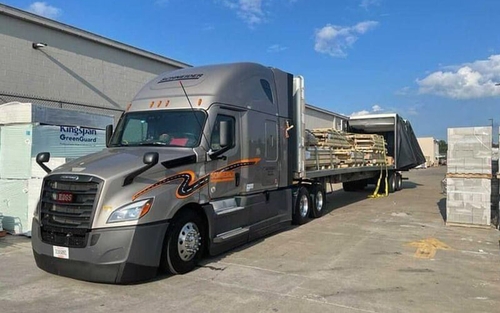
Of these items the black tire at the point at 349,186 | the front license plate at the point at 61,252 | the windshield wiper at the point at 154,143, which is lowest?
the black tire at the point at 349,186

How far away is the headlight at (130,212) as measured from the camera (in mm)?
5338

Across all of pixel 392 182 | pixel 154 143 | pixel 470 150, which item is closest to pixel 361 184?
pixel 392 182

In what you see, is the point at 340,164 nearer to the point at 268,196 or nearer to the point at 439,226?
the point at 439,226

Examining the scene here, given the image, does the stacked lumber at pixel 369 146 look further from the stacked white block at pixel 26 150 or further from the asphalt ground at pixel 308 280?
the stacked white block at pixel 26 150

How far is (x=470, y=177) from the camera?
32.8 feet

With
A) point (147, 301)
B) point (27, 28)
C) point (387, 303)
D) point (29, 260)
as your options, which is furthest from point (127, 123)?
point (27, 28)

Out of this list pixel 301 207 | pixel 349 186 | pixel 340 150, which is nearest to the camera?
pixel 301 207

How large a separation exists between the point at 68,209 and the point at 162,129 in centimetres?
200

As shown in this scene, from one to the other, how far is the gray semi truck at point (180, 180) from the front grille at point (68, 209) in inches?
0.5

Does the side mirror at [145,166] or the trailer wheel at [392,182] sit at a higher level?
the side mirror at [145,166]

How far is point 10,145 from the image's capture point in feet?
30.7

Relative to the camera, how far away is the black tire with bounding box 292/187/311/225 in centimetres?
1025

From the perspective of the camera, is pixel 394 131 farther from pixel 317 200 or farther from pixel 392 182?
pixel 317 200

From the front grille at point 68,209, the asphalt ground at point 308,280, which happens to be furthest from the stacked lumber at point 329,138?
the front grille at point 68,209
